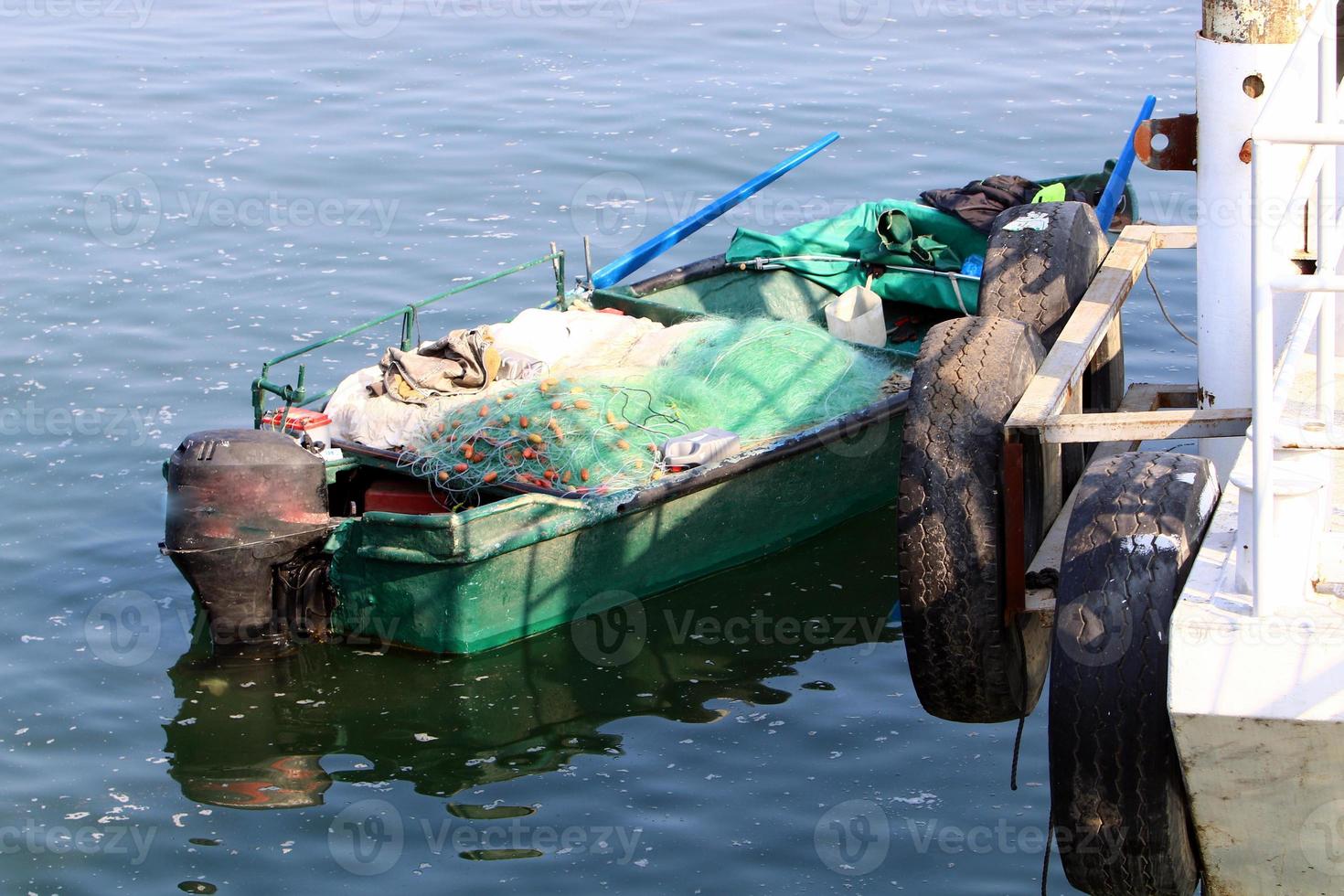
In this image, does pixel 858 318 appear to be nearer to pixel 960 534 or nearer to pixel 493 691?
pixel 493 691

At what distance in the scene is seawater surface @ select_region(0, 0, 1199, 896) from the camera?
6816mm

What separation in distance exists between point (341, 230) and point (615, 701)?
760 centimetres

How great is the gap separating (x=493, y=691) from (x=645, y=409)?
167 cm

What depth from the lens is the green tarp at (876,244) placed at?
1094 cm

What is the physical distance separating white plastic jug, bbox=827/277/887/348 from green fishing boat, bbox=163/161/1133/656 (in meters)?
0.75

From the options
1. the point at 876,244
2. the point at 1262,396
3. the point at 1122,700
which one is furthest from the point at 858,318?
the point at 1262,396

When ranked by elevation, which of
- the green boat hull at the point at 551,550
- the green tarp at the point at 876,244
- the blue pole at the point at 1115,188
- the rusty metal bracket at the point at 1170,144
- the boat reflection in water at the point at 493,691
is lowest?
the boat reflection in water at the point at 493,691

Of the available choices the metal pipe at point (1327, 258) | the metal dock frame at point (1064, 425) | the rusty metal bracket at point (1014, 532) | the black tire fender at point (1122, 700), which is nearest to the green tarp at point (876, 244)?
the metal dock frame at point (1064, 425)

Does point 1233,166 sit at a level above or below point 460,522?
above

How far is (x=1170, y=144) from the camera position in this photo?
21.0ft

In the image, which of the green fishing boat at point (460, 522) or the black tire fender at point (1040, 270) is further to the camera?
the green fishing boat at point (460, 522)

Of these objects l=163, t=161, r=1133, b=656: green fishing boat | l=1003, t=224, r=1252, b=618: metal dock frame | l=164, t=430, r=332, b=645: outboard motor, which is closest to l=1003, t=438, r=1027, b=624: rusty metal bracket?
l=1003, t=224, r=1252, b=618: metal dock frame

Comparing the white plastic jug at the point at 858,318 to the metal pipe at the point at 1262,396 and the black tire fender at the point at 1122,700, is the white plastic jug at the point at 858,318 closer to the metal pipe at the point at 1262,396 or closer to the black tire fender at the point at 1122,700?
the black tire fender at the point at 1122,700

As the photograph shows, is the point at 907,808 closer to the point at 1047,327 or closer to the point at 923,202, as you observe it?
the point at 1047,327
